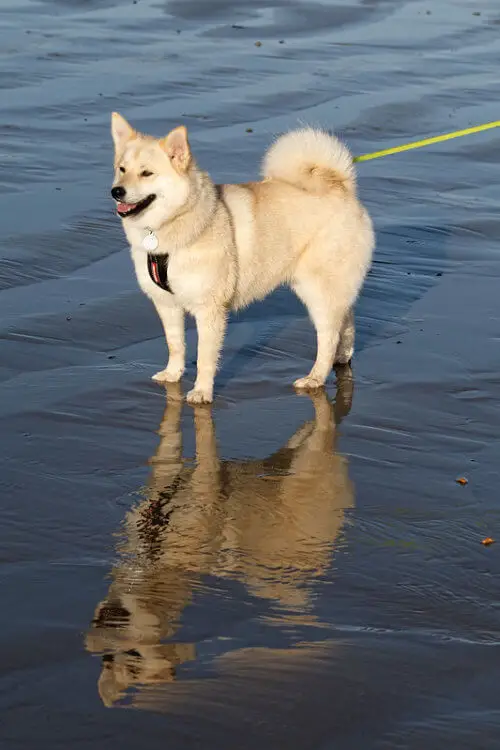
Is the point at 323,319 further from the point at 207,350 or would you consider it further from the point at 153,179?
the point at 153,179

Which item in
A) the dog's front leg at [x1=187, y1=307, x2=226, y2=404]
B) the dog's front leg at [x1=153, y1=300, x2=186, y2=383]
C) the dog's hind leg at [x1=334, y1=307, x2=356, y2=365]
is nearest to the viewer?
the dog's front leg at [x1=187, y1=307, x2=226, y2=404]

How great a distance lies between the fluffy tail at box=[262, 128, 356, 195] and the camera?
21.0 ft

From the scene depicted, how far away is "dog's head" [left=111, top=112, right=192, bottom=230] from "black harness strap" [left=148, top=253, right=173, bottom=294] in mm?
168

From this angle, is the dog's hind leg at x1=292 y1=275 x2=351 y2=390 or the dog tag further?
the dog's hind leg at x1=292 y1=275 x2=351 y2=390

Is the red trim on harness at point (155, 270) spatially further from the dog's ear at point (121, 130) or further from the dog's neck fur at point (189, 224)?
the dog's ear at point (121, 130)

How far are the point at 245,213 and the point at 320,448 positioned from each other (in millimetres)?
1372

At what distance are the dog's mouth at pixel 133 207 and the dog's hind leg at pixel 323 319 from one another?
1112mm

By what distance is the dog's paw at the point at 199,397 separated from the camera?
237 inches

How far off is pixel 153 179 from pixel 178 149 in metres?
0.19

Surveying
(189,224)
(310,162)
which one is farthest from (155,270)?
(310,162)

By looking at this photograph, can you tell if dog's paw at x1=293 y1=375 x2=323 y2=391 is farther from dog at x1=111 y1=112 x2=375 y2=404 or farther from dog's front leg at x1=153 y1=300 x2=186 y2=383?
dog's front leg at x1=153 y1=300 x2=186 y2=383

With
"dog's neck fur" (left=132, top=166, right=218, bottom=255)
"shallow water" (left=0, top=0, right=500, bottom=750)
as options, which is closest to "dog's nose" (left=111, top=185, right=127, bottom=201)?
"dog's neck fur" (left=132, top=166, right=218, bottom=255)

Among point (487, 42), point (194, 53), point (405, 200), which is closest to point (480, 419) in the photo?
point (405, 200)

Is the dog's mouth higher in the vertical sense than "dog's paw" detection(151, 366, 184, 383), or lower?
higher
